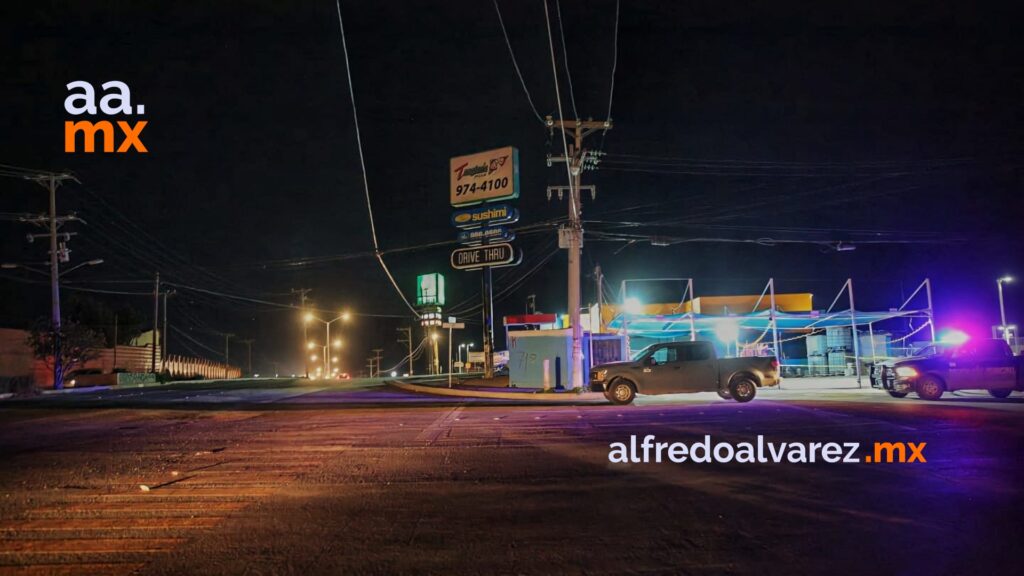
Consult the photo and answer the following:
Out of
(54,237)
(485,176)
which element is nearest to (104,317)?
(54,237)

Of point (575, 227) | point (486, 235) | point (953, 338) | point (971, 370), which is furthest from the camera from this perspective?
point (953, 338)

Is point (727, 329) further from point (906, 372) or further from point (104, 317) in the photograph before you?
point (104, 317)

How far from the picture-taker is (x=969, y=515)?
602cm

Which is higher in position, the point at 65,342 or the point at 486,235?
the point at 486,235

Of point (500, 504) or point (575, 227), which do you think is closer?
point (500, 504)

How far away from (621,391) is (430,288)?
3383cm

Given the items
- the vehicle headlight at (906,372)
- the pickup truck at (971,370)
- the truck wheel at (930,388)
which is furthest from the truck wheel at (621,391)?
the truck wheel at (930,388)

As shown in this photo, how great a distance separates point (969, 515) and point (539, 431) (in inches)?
297

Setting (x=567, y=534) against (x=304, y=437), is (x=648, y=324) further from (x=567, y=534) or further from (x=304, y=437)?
(x=567, y=534)

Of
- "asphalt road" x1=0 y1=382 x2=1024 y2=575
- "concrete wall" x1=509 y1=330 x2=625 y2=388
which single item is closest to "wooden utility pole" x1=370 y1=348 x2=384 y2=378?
"concrete wall" x1=509 y1=330 x2=625 y2=388

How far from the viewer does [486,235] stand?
98.5 feet

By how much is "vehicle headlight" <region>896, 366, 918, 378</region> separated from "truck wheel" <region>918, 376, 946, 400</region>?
0.27 m

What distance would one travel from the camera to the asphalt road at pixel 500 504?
4.97m

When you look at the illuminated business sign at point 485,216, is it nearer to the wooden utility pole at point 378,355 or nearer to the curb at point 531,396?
the curb at point 531,396
